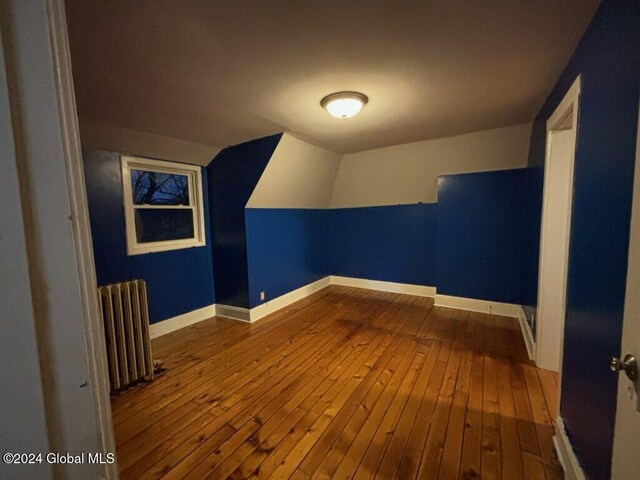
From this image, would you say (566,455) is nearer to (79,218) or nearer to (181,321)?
(79,218)

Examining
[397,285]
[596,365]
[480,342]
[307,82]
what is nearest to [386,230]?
[397,285]

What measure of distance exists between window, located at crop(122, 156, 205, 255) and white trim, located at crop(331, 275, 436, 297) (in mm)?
2604

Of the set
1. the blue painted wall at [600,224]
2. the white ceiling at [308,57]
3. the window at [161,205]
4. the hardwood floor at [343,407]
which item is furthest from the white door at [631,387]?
the window at [161,205]

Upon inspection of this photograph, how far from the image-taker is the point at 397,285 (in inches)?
175

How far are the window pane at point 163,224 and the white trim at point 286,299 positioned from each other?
1.32 meters

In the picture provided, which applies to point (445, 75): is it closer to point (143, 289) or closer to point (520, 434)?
point (520, 434)

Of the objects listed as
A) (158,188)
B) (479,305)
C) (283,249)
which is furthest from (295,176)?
(479,305)

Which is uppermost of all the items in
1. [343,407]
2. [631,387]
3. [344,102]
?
[344,102]

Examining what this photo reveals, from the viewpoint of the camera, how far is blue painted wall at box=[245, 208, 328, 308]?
347cm

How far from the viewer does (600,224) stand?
3.70ft

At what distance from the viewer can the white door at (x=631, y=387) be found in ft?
2.19

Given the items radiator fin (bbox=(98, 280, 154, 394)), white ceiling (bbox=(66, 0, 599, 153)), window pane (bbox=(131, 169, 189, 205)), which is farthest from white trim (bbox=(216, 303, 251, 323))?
white ceiling (bbox=(66, 0, 599, 153))

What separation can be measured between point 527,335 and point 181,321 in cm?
381

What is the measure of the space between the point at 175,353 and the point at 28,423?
2.68 metres
